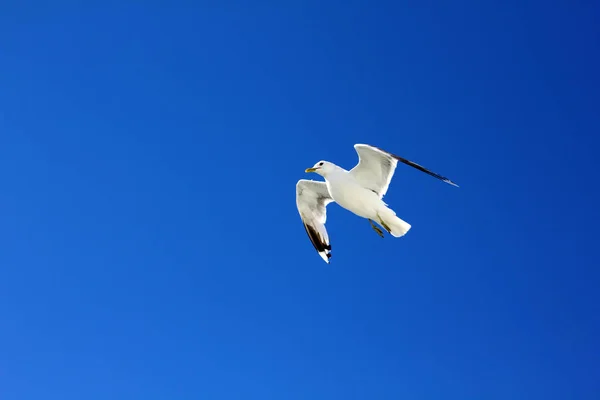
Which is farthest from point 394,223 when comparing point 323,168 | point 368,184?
point 323,168

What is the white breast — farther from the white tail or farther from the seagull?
the white tail

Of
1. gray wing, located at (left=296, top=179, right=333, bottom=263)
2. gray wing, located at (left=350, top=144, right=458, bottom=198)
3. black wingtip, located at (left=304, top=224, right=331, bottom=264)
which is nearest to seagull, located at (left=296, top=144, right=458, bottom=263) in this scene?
gray wing, located at (left=350, top=144, right=458, bottom=198)

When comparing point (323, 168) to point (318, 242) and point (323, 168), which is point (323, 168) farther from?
point (318, 242)

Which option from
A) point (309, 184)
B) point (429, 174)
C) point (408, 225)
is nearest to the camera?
point (429, 174)

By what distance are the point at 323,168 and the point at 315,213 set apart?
1620mm

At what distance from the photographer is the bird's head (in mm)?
10266

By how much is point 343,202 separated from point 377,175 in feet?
2.42

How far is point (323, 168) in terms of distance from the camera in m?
10.3

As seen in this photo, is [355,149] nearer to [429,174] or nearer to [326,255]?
[429,174]

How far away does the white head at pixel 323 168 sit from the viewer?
10.3 metres

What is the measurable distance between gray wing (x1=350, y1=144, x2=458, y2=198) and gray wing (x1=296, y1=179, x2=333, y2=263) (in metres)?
1.50

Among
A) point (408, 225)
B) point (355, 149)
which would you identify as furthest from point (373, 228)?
point (355, 149)

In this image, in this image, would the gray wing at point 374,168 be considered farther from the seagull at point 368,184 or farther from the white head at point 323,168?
the white head at point 323,168

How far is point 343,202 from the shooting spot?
10289 mm
